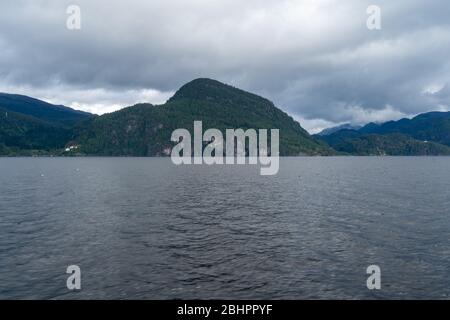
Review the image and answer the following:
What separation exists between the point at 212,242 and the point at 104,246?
15.1 m

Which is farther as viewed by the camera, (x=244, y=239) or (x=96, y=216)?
(x=96, y=216)

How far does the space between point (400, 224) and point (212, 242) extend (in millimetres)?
33774

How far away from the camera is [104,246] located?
149 ft

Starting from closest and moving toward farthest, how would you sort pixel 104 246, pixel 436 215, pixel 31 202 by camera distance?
pixel 104 246
pixel 436 215
pixel 31 202

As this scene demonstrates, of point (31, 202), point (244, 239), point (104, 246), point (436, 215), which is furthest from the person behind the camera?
point (31, 202)

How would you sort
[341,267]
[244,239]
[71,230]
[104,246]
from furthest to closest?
[71,230], [244,239], [104,246], [341,267]

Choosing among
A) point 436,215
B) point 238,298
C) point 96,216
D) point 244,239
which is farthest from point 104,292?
point 436,215

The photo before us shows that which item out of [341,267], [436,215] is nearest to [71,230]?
[341,267]

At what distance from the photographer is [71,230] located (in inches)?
2120

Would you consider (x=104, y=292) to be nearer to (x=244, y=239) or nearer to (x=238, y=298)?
(x=238, y=298)

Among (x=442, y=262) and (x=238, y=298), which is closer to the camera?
(x=238, y=298)
